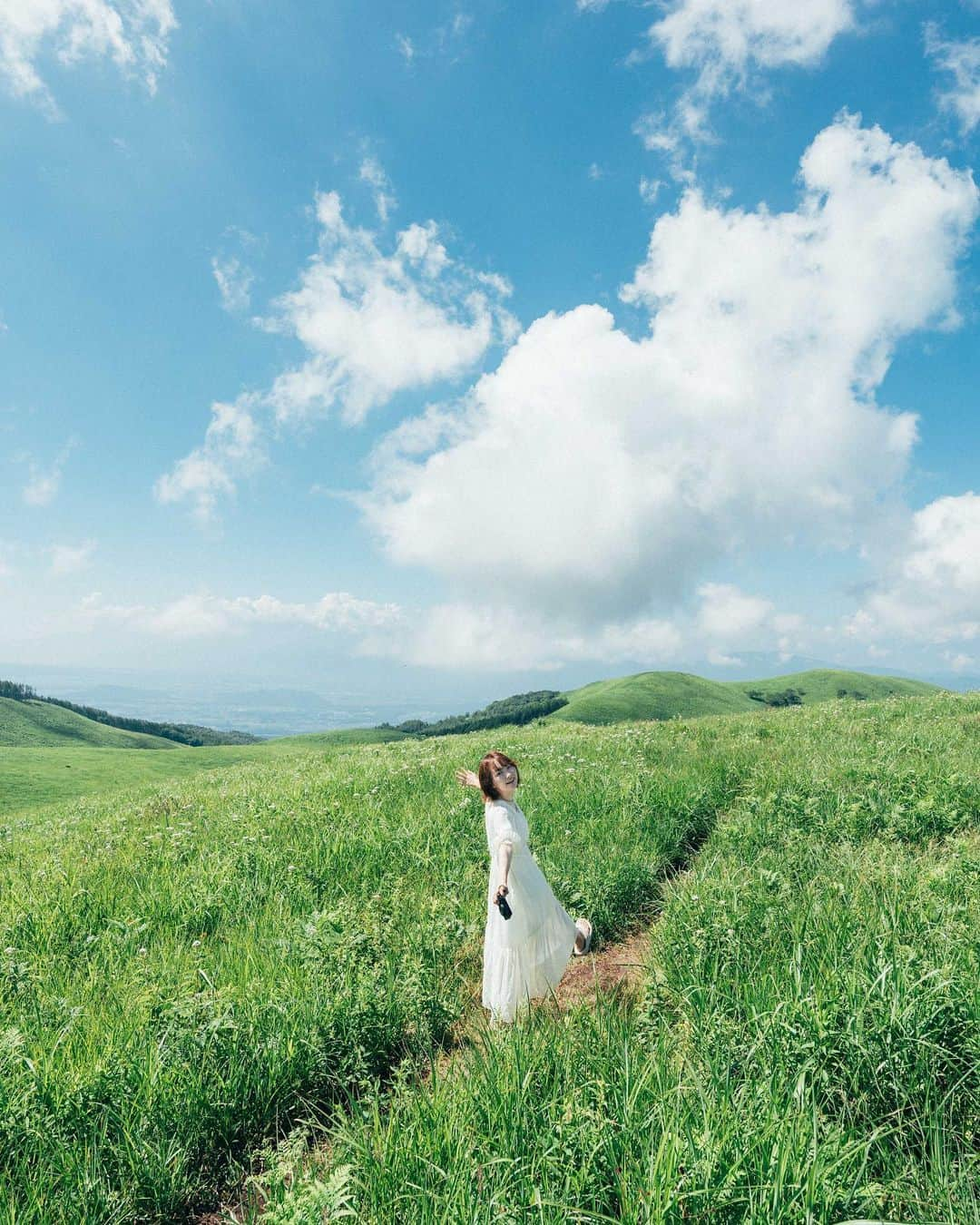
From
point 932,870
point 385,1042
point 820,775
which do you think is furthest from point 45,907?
point 820,775

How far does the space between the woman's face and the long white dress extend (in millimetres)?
94

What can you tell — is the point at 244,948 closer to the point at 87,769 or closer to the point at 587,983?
the point at 587,983

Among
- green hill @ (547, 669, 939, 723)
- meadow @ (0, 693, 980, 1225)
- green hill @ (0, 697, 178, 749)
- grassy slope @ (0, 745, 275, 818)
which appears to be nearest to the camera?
meadow @ (0, 693, 980, 1225)

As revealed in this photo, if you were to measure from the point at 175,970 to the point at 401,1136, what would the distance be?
12.5ft

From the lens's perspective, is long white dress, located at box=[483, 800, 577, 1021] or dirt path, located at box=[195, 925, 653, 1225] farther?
long white dress, located at box=[483, 800, 577, 1021]

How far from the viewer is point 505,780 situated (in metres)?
6.79

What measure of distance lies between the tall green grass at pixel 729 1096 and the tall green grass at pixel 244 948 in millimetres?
597

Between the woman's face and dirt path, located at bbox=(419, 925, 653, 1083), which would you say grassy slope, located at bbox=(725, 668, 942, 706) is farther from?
the woman's face

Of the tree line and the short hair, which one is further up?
the short hair

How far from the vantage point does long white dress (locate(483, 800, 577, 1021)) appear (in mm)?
6246

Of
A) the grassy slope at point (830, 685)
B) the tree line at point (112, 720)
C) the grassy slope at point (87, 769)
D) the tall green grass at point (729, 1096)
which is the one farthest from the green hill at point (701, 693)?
the tall green grass at point (729, 1096)

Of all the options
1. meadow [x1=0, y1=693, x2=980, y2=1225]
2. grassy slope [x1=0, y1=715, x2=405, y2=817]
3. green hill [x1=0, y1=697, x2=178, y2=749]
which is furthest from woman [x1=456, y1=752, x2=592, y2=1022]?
green hill [x1=0, y1=697, x2=178, y2=749]

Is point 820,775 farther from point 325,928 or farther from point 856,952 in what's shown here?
point 325,928

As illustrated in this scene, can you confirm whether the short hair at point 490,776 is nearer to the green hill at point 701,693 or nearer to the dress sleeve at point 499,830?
the dress sleeve at point 499,830
